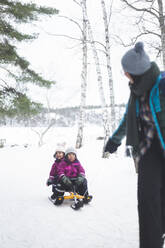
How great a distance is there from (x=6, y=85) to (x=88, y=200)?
693 centimetres

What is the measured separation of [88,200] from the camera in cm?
422

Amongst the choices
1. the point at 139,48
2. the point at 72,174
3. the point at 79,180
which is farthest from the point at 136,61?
the point at 72,174

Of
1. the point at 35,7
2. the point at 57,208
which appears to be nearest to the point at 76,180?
the point at 57,208

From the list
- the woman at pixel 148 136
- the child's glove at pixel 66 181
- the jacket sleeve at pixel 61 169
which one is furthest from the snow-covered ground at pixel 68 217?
the woman at pixel 148 136

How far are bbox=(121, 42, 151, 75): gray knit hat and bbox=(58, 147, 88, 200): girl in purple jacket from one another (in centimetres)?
277

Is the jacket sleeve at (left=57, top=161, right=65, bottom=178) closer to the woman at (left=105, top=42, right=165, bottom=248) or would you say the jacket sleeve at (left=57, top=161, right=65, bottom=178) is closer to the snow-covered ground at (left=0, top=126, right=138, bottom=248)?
the snow-covered ground at (left=0, top=126, right=138, bottom=248)

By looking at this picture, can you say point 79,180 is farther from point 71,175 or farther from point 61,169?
point 61,169

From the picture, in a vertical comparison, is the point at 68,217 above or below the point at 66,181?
below

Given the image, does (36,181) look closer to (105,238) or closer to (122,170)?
(122,170)

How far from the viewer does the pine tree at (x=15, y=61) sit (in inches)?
364

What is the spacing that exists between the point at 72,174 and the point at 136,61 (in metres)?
3.03

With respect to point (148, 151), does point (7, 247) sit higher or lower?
lower

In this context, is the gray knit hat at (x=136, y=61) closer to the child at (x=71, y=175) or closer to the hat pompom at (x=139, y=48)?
the hat pompom at (x=139, y=48)

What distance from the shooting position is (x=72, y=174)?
4.47 meters
